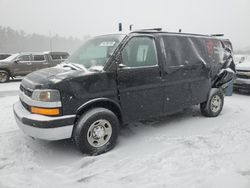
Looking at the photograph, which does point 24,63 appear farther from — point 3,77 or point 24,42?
point 24,42

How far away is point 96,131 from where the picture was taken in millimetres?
3930

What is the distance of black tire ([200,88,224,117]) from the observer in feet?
19.2

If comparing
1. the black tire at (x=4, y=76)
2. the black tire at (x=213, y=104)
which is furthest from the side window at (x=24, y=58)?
the black tire at (x=213, y=104)

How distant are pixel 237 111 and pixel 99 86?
4.41 m

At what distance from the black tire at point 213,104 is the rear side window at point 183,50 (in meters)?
0.91

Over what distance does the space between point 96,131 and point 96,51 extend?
1531mm

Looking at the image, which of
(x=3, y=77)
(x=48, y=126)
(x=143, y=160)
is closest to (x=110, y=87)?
(x=48, y=126)

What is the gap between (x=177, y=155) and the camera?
12.7 feet

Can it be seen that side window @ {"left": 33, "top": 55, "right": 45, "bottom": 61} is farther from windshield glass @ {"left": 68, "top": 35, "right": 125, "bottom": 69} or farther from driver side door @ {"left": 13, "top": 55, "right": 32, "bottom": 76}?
windshield glass @ {"left": 68, "top": 35, "right": 125, "bottom": 69}

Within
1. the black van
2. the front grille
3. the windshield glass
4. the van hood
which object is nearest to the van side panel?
the black van

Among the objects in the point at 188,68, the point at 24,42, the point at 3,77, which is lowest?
the point at 3,77

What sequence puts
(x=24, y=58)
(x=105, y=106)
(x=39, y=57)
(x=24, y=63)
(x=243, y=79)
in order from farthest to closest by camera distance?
(x=39, y=57) → (x=24, y=58) → (x=24, y=63) → (x=243, y=79) → (x=105, y=106)

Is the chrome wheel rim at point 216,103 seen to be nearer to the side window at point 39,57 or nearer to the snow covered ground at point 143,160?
the snow covered ground at point 143,160

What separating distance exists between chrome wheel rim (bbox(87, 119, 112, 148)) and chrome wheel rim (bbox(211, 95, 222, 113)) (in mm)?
3070
